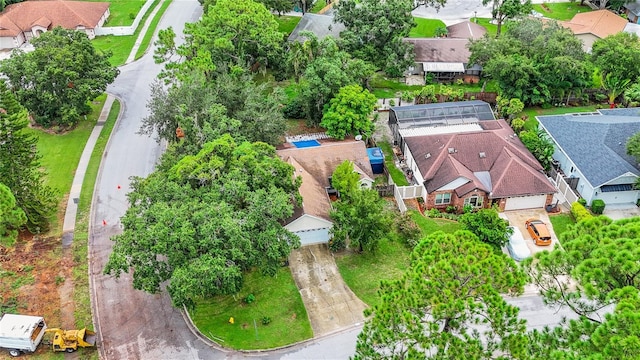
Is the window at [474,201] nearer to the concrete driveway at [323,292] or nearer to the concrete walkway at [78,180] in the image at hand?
the concrete driveway at [323,292]

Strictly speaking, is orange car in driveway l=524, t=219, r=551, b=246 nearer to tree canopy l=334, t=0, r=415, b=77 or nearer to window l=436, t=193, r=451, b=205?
window l=436, t=193, r=451, b=205

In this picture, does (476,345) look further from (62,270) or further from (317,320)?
(62,270)

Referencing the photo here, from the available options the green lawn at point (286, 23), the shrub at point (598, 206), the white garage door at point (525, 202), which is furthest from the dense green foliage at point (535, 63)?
the green lawn at point (286, 23)

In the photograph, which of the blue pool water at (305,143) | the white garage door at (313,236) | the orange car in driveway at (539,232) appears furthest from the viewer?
the blue pool water at (305,143)

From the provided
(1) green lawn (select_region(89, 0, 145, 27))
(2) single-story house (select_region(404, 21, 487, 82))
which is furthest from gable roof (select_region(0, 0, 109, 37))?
(2) single-story house (select_region(404, 21, 487, 82))

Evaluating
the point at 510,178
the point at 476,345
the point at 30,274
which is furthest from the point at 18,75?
the point at 476,345

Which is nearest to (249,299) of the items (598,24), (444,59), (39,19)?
(444,59)
